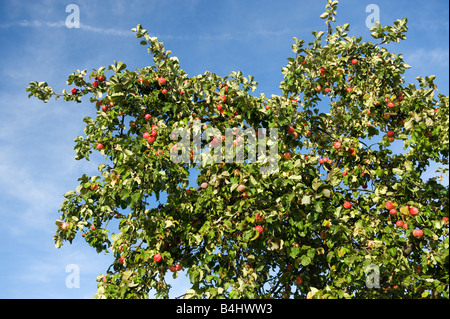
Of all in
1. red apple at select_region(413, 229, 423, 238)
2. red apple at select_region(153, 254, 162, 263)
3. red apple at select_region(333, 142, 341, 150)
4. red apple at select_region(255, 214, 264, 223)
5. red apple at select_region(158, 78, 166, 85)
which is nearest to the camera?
red apple at select_region(255, 214, 264, 223)

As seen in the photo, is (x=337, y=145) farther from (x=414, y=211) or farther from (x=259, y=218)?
(x=259, y=218)

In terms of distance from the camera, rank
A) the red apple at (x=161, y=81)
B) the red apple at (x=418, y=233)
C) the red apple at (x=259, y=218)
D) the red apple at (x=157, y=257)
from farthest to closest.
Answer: the red apple at (x=161, y=81)
the red apple at (x=157, y=257)
the red apple at (x=418, y=233)
the red apple at (x=259, y=218)

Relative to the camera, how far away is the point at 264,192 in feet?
19.9

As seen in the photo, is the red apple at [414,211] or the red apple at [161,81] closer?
the red apple at [414,211]

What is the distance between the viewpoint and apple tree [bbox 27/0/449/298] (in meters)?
5.97

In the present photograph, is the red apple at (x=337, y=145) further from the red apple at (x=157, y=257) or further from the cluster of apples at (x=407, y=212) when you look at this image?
the red apple at (x=157, y=257)

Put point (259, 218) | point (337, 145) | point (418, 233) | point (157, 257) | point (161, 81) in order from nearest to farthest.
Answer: point (259, 218)
point (418, 233)
point (157, 257)
point (161, 81)
point (337, 145)

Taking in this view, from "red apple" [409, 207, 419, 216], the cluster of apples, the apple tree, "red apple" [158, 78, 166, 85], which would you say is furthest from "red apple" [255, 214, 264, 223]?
"red apple" [158, 78, 166, 85]

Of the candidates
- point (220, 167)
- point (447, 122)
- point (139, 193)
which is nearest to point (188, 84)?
point (220, 167)

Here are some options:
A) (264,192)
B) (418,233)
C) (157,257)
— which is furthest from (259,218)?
(418,233)

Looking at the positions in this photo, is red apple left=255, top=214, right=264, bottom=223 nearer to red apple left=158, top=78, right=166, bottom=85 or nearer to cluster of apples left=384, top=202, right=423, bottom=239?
cluster of apples left=384, top=202, right=423, bottom=239

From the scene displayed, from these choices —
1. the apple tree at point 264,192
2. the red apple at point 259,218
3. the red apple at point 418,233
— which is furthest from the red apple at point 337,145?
the red apple at point 259,218

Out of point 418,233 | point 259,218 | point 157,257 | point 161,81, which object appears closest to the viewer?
point 259,218

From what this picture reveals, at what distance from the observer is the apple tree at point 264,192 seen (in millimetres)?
5969
